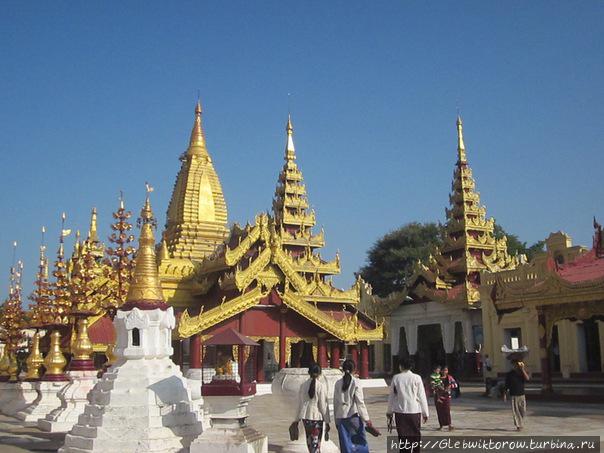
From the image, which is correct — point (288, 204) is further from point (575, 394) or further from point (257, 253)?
point (575, 394)

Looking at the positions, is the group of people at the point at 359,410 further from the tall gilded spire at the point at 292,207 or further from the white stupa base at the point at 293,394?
the tall gilded spire at the point at 292,207

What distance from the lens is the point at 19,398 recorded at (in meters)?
18.5

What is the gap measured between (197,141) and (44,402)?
24799mm

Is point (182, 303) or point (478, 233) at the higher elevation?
point (478, 233)

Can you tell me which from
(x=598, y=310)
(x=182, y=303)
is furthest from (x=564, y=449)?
(x=182, y=303)

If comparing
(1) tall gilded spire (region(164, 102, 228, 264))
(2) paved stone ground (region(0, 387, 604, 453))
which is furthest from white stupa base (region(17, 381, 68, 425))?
(1) tall gilded spire (region(164, 102, 228, 264))

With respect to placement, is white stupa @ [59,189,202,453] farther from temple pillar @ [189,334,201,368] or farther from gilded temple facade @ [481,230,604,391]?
temple pillar @ [189,334,201,368]

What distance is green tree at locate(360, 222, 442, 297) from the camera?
53.8 m

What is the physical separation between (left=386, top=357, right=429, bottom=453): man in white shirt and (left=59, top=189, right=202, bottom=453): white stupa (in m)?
4.04

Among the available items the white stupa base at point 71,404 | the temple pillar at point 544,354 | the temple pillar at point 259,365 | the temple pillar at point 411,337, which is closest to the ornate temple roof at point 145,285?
the white stupa base at point 71,404

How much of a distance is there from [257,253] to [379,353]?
1325 cm

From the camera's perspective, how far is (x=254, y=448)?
27.9 feet

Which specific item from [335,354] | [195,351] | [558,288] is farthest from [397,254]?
[558,288]

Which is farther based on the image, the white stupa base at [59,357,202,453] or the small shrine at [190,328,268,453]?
the white stupa base at [59,357,202,453]
